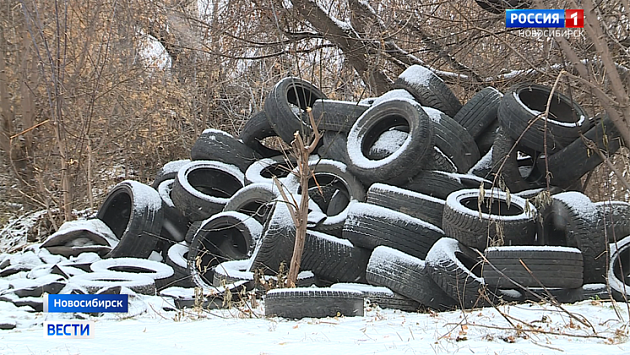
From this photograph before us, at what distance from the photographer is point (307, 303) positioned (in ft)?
16.2

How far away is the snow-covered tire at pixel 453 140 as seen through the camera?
7.71 metres

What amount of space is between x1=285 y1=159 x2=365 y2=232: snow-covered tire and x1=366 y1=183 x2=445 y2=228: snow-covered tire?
0.57m

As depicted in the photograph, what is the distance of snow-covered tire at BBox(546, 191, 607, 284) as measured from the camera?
5.96 meters

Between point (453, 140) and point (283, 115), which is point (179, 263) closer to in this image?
point (283, 115)

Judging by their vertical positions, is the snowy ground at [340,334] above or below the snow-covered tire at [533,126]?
below

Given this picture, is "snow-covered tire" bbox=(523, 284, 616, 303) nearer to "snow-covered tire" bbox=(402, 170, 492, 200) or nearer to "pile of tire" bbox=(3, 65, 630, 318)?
"pile of tire" bbox=(3, 65, 630, 318)

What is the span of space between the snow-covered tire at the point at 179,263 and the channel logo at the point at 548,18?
442cm

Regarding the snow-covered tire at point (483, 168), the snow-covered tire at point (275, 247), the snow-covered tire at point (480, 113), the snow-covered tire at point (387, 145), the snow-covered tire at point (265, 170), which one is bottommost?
the snow-covered tire at point (275, 247)

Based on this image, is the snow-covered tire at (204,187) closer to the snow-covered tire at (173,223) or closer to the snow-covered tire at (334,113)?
the snow-covered tire at (173,223)

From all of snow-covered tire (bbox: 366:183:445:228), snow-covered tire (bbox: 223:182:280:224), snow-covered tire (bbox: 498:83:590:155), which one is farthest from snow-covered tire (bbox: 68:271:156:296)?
snow-covered tire (bbox: 498:83:590:155)

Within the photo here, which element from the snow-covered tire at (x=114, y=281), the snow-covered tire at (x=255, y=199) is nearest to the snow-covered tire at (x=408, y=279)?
the snow-covered tire at (x=255, y=199)

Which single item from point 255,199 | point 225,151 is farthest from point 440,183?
point 225,151

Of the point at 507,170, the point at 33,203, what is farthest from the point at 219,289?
the point at 33,203

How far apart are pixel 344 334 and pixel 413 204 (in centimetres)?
281
